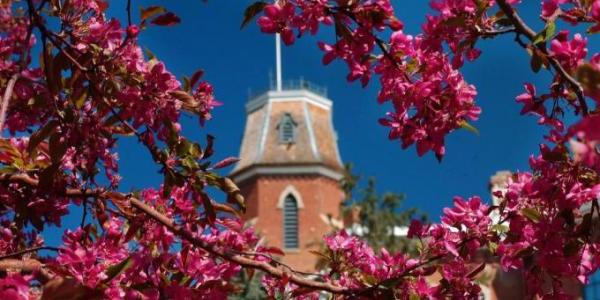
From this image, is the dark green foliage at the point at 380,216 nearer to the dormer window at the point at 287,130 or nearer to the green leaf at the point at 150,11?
the dormer window at the point at 287,130

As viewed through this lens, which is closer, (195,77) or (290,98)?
(195,77)

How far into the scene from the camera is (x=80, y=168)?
11.5 feet

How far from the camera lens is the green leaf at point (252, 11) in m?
2.56

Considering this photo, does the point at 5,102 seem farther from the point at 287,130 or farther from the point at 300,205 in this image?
the point at 287,130

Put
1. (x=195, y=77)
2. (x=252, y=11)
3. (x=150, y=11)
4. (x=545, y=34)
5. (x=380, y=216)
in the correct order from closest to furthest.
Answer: (x=545, y=34) < (x=252, y=11) < (x=150, y=11) < (x=195, y=77) < (x=380, y=216)

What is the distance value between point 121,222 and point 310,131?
28.9 metres

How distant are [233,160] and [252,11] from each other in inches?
27.4

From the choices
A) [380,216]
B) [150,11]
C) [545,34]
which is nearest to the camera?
[545,34]

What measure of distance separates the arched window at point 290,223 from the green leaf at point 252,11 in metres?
27.7

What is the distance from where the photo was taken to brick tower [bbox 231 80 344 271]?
1189 inches

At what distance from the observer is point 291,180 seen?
30.9 metres

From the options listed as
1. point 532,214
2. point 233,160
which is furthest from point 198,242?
point 532,214

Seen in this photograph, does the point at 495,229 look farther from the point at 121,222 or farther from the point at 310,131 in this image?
the point at 310,131

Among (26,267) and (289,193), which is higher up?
(289,193)
